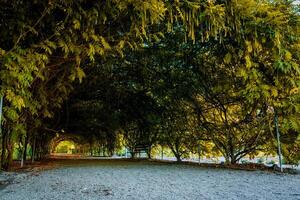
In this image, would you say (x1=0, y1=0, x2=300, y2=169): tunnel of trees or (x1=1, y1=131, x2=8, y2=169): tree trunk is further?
(x1=1, y1=131, x2=8, y2=169): tree trunk

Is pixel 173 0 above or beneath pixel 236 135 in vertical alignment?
above

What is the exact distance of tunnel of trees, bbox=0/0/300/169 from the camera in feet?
13.6

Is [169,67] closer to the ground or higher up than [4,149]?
higher up

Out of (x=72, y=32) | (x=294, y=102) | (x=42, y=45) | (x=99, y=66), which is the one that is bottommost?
(x=294, y=102)

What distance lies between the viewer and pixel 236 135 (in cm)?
740

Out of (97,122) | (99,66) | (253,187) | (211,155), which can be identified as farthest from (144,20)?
(97,122)

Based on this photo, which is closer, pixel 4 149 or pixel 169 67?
pixel 4 149

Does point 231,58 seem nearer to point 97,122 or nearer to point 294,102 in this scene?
point 294,102

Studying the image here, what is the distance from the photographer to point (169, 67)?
8500 millimetres

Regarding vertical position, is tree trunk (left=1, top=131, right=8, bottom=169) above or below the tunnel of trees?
below

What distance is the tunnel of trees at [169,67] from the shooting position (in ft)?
13.6

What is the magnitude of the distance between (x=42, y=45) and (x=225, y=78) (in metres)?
4.51

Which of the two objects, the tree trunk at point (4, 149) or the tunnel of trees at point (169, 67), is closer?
the tunnel of trees at point (169, 67)

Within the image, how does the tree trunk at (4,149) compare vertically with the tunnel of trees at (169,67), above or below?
below
